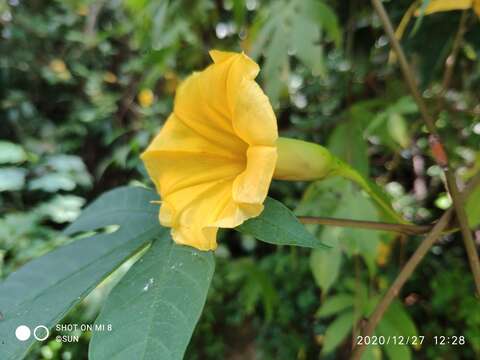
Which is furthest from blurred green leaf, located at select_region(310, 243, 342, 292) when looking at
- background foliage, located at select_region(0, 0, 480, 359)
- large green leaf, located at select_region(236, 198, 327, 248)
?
large green leaf, located at select_region(236, 198, 327, 248)

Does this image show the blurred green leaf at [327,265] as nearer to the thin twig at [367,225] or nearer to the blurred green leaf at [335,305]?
the blurred green leaf at [335,305]

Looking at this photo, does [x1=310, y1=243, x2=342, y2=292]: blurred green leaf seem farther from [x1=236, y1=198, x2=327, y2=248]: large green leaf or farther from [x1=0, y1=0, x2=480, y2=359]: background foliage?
[x1=236, y1=198, x2=327, y2=248]: large green leaf

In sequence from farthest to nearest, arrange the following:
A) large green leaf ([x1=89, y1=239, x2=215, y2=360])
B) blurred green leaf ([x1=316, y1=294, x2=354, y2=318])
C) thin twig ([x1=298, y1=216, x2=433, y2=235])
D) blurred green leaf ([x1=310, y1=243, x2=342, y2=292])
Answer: blurred green leaf ([x1=316, y1=294, x2=354, y2=318]) → blurred green leaf ([x1=310, y1=243, x2=342, y2=292]) → thin twig ([x1=298, y1=216, x2=433, y2=235]) → large green leaf ([x1=89, y1=239, x2=215, y2=360])

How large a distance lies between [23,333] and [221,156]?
0.86 ft

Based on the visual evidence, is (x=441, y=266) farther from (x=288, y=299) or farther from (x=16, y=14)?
(x=16, y=14)

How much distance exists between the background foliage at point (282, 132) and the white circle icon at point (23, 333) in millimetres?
324

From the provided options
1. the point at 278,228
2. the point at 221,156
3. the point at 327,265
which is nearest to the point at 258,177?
the point at 278,228

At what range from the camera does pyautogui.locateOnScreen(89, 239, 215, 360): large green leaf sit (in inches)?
13.5

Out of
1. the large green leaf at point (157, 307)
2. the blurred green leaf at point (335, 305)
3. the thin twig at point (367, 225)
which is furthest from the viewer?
the blurred green leaf at point (335, 305)

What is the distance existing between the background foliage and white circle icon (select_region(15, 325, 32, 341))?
12.8 inches

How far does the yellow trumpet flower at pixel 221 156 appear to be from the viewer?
0.39m

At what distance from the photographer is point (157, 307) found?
37 centimetres

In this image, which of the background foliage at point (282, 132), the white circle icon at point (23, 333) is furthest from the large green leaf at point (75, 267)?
the background foliage at point (282, 132)

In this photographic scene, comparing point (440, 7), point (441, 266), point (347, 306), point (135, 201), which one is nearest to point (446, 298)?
point (441, 266)
